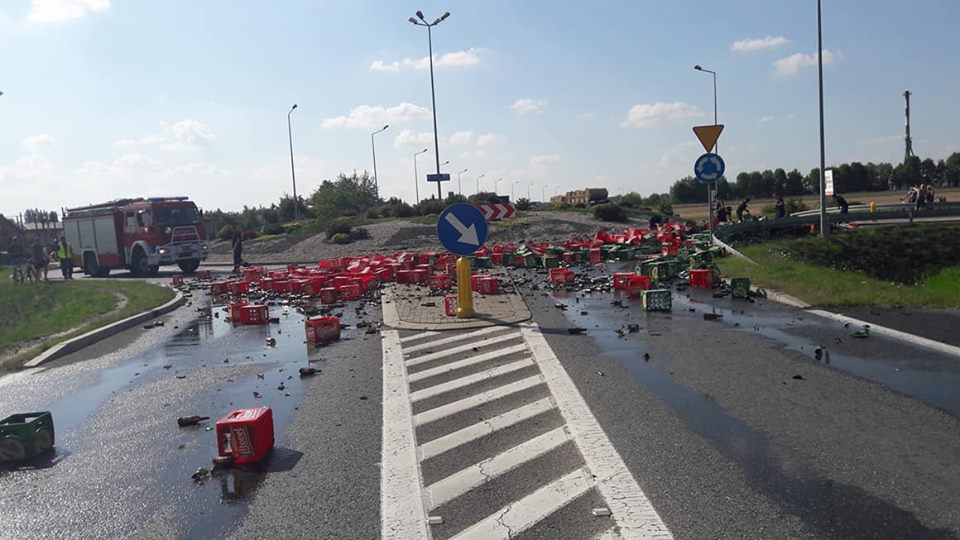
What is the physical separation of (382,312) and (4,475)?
30.2ft

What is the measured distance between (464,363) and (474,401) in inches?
77.9

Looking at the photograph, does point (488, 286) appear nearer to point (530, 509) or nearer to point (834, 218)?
point (530, 509)

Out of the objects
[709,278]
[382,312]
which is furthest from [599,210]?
[382,312]

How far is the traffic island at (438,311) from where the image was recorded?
13.0 meters

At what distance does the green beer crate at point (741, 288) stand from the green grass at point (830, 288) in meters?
0.72

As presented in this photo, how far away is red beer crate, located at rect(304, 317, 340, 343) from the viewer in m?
12.1

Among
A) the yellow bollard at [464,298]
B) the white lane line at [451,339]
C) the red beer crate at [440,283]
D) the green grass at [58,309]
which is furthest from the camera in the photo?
the red beer crate at [440,283]

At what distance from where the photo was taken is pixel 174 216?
3181cm

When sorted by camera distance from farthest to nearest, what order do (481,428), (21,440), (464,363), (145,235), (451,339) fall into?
(145,235) → (451,339) → (464,363) → (481,428) → (21,440)

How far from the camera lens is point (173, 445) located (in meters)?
6.77

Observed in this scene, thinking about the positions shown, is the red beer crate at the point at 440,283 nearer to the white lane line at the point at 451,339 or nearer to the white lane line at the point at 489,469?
the white lane line at the point at 451,339

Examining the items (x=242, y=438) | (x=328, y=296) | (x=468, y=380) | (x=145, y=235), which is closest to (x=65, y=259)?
(x=145, y=235)

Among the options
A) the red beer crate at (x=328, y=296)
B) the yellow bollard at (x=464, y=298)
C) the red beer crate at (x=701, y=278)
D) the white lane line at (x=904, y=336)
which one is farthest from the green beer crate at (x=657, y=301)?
the red beer crate at (x=328, y=296)

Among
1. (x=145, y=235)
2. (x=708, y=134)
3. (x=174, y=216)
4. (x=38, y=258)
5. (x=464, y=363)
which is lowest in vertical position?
(x=464, y=363)
